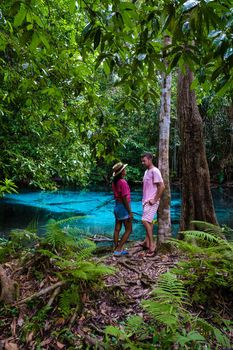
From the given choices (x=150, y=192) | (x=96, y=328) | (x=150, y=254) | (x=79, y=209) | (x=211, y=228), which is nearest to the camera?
(x=96, y=328)

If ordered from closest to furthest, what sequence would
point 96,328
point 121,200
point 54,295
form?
point 96,328, point 54,295, point 121,200

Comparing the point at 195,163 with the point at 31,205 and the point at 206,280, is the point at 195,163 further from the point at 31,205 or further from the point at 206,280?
the point at 31,205

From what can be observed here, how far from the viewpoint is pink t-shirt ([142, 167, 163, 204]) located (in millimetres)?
5957

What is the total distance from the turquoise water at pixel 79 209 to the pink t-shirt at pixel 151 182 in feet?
13.4

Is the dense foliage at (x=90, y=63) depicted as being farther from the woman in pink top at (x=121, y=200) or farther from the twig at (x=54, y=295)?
the twig at (x=54, y=295)

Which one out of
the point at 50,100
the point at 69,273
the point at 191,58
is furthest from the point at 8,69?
the point at 191,58

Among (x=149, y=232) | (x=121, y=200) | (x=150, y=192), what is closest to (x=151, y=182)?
(x=150, y=192)

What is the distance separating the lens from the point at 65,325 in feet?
10.4

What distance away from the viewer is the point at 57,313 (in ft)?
10.8

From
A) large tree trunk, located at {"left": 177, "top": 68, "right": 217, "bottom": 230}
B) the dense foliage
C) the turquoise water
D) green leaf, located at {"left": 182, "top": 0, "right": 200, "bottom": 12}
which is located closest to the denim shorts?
large tree trunk, located at {"left": 177, "top": 68, "right": 217, "bottom": 230}

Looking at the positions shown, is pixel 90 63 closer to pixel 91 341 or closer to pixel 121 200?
pixel 121 200

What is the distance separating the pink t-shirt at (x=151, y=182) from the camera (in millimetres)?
5957

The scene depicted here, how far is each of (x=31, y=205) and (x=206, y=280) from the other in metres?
16.8

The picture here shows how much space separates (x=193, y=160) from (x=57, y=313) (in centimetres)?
417
